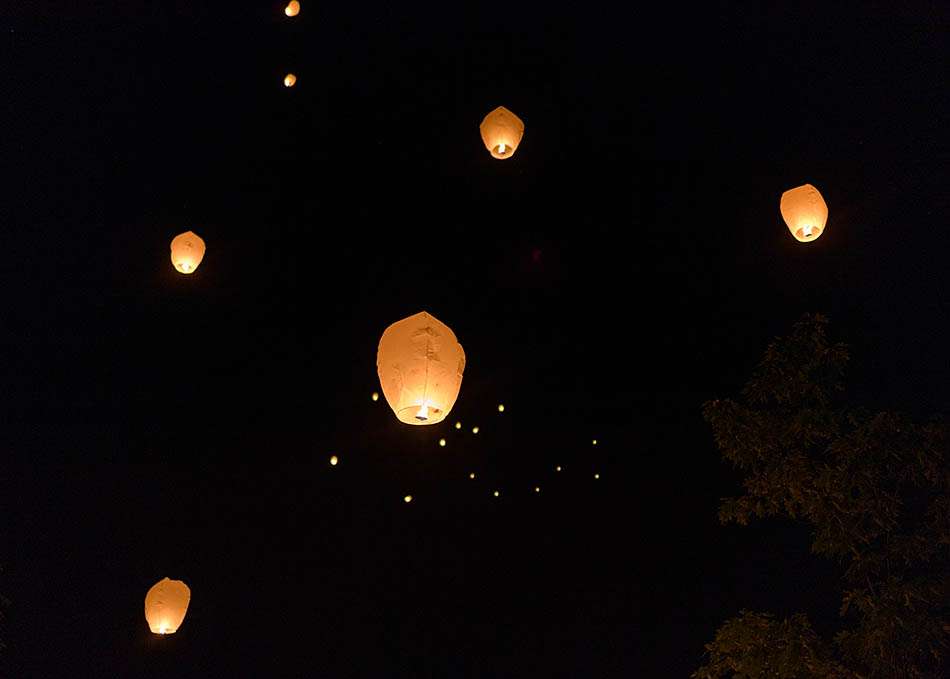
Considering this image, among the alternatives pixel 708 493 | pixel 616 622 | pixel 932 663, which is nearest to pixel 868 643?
pixel 932 663

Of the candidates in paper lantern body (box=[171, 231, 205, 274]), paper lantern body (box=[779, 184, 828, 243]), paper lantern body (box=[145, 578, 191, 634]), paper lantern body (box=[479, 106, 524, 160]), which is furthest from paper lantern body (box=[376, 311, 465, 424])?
paper lantern body (box=[145, 578, 191, 634])

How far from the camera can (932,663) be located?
3.91m

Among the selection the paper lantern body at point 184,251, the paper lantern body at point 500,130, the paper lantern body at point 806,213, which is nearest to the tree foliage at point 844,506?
the paper lantern body at point 806,213

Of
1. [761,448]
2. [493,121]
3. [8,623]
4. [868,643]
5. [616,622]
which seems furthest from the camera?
[616,622]

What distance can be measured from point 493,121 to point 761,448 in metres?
2.60

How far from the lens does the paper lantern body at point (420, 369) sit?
9.22ft

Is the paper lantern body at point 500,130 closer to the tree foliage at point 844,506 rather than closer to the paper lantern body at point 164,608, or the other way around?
the tree foliage at point 844,506

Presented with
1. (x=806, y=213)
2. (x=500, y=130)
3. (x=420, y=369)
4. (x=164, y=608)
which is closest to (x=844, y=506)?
(x=806, y=213)

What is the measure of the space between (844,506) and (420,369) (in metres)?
2.62

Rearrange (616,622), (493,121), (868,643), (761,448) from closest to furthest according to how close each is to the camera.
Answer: (868,643) < (761,448) < (493,121) < (616,622)

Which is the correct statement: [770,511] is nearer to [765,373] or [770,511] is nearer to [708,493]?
[765,373]

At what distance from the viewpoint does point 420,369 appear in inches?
110

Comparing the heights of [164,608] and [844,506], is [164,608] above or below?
above

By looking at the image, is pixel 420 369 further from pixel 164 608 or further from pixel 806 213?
pixel 164 608
